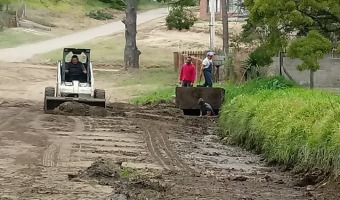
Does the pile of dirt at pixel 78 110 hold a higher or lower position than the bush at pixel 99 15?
lower

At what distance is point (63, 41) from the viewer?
61.9 m

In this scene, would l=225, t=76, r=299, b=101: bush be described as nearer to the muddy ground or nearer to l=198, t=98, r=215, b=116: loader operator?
l=198, t=98, r=215, b=116: loader operator

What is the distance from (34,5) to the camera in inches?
3088

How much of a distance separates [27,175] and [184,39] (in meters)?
48.9

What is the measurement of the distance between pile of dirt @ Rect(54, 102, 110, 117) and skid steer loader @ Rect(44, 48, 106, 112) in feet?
1.56

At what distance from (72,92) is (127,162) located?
33.9 feet

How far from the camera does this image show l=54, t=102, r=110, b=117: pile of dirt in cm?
2412

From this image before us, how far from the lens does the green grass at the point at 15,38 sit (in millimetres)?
59503

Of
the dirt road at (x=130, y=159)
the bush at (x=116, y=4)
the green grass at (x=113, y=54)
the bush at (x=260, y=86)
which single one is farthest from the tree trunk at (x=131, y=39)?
the bush at (x=116, y=4)

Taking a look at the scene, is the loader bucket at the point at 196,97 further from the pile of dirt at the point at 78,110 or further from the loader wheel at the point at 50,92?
the loader wheel at the point at 50,92

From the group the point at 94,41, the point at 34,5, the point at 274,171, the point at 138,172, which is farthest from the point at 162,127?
the point at 34,5

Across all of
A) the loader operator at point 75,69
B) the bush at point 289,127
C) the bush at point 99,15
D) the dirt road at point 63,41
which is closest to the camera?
the bush at point 289,127

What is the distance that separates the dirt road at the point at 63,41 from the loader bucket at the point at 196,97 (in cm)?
2509

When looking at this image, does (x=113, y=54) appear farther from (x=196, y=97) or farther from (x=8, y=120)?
(x=8, y=120)
